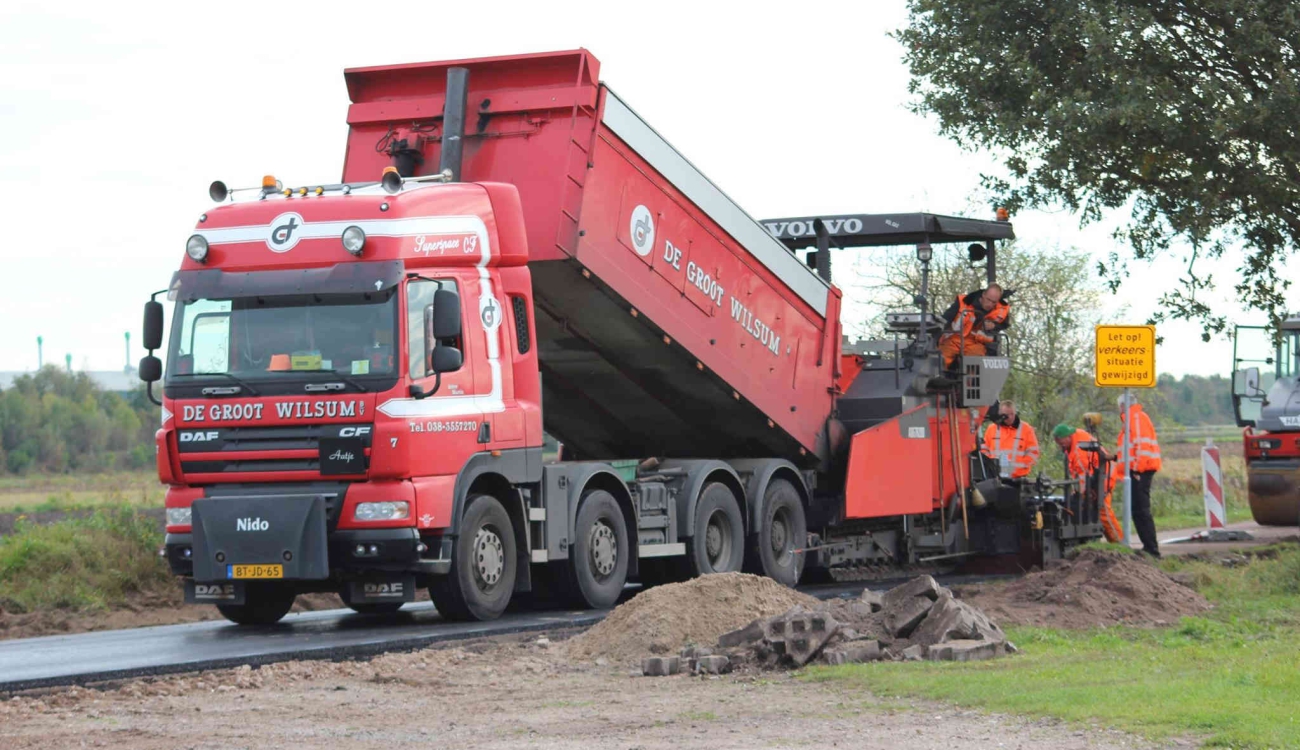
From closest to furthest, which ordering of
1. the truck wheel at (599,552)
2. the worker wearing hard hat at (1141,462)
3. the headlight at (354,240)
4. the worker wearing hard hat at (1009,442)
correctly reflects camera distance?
1. the headlight at (354,240)
2. the truck wheel at (599,552)
3. the worker wearing hard hat at (1141,462)
4. the worker wearing hard hat at (1009,442)

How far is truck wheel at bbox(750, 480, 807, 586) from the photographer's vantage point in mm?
15297

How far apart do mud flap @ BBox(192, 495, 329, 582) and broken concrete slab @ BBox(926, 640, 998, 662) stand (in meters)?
4.11

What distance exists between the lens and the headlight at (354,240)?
1175cm

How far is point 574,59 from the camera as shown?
12.8 meters

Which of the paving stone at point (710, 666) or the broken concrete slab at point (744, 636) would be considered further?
the broken concrete slab at point (744, 636)

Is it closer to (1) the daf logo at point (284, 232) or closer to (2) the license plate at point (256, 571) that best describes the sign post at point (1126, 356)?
(1) the daf logo at point (284, 232)

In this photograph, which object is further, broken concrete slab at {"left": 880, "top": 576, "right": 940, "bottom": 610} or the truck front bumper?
the truck front bumper

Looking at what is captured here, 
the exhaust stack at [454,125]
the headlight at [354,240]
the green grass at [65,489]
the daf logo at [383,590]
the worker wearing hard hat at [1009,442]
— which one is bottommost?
the daf logo at [383,590]

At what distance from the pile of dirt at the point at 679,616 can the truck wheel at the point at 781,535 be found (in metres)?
3.13

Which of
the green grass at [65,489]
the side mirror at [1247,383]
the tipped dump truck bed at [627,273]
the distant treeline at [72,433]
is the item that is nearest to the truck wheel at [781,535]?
the tipped dump truck bed at [627,273]

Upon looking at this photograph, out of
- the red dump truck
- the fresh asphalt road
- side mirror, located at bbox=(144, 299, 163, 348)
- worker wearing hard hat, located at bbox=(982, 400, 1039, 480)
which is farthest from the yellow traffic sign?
side mirror, located at bbox=(144, 299, 163, 348)

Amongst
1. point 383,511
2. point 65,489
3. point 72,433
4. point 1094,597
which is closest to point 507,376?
point 383,511

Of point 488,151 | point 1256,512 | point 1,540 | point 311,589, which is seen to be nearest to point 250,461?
point 311,589

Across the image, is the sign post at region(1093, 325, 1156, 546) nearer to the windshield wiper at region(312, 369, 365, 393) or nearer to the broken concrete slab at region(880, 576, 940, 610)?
the broken concrete slab at region(880, 576, 940, 610)
